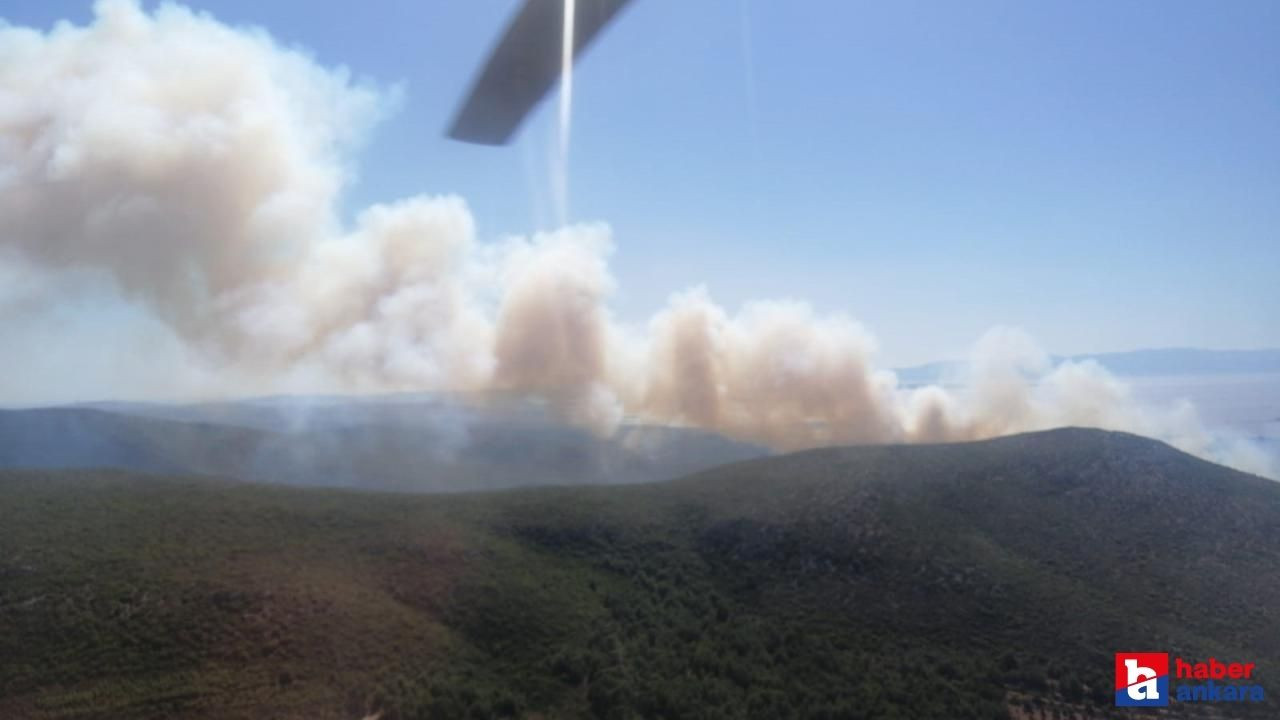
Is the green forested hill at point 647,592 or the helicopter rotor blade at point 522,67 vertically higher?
the helicopter rotor blade at point 522,67

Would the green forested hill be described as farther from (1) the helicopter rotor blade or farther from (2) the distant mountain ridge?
(2) the distant mountain ridge

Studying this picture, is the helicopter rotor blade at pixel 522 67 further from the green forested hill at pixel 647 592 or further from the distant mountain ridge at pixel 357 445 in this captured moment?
the distant mountain ridge at pixel 357 445

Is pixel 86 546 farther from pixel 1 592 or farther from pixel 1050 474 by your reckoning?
pixel 1050 474

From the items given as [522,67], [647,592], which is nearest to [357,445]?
[647,592]

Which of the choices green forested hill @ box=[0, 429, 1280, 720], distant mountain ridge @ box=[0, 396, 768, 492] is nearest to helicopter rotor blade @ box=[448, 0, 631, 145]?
green forested hill @ box=[0, 429, 1280, 720]

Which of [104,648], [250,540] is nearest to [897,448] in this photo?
[250,540]

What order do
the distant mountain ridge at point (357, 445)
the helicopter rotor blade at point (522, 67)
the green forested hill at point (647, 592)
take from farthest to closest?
the distant mountain ridge at point (357, 445), the green forested hill at point (647, 592), the helicopter rotor blade at point (522, 67)

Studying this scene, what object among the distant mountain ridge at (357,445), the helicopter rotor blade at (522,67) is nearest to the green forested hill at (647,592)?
the helicopter rotor blade at (522,67)

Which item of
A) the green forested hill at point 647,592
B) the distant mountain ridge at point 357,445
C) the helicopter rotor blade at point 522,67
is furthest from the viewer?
the distant mountain ridge at point 357,445

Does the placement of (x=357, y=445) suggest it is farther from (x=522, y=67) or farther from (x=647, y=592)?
(x=522, y=67)
